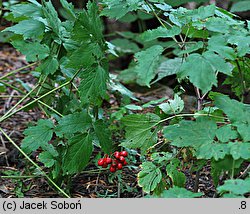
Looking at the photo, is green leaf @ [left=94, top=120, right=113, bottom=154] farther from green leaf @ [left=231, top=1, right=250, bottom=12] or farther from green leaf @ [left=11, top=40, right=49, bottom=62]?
green leaf @ [left=231, top=1, right=250, bottom=12]

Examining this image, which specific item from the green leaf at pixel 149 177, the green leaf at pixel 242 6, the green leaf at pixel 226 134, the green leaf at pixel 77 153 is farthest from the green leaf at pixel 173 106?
the green leaf at pixel 242 6

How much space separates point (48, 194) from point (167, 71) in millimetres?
1439

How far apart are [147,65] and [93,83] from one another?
33cm

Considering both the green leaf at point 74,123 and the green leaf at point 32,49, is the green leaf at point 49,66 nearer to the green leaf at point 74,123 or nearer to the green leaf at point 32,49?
the green leaf at point 32,49

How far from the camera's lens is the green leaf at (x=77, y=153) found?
1.99m

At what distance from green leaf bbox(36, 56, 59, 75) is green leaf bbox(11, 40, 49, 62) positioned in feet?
0.10

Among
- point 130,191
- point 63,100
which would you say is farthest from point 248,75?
point 63,100

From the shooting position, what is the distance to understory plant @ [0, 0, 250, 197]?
1558 mm

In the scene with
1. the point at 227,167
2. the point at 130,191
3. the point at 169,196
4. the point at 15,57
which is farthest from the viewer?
Result: the point at 15,57

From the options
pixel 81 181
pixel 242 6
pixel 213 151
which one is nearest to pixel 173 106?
pixel 213 151

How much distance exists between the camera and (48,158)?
2164 mm

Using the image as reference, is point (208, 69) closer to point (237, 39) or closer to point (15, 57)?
point (237, 39)

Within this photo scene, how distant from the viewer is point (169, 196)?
147 cm

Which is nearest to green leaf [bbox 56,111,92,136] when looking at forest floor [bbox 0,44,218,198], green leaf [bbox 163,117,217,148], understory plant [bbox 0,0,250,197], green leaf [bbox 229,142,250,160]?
understory plant [bbox 0,0,250,197]
